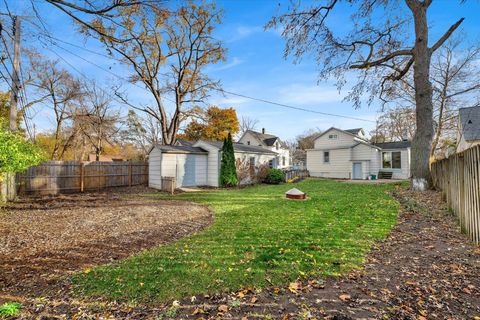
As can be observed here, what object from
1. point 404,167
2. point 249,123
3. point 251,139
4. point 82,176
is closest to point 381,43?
point 404,167

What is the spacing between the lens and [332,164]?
22.9 m

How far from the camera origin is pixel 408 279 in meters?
2.74

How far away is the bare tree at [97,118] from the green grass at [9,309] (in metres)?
22.8

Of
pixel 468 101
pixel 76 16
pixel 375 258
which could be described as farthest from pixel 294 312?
pixel 468 101

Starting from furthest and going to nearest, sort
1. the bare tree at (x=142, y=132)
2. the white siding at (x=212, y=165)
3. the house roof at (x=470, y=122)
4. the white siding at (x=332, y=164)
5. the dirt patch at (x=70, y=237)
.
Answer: the bare tree at (x=142, y=132), the white siding at (x=332, y=164), the white siding at (x=212, y=165), the house roof at (x=470, y=122), the dirt patch at (x=70, y=237)

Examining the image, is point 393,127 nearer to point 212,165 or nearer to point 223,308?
point 212,165

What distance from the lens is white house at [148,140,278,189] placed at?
14.3 metres

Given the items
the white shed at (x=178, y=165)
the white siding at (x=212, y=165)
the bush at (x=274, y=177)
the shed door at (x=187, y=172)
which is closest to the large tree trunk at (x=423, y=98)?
the bush at (x=274, y=177)

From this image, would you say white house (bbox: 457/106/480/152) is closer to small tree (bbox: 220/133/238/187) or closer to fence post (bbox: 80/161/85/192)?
small tree (bbox: 220/133/238/187)

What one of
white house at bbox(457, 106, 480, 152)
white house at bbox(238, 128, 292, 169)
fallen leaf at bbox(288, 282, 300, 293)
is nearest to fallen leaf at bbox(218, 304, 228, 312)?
fallen leaf at bbox(288, 282, 300, 293)

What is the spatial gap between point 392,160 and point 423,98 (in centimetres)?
1263

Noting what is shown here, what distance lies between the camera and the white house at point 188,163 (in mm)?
14258

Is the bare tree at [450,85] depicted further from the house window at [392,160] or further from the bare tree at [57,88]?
the bare tree at [57,88]

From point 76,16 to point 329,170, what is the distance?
22066mm
